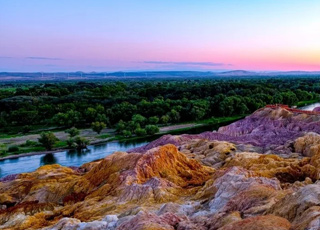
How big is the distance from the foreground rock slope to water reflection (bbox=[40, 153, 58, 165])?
84.1 feet

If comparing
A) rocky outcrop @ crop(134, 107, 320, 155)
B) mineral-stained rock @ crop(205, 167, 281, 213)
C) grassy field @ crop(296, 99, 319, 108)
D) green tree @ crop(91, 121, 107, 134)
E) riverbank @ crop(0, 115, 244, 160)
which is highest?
mineral-stained rock @ crop(205, 167, 281, 213)

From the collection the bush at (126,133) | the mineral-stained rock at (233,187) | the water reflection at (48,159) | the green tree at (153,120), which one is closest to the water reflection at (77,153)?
the water reflection at (48,159)

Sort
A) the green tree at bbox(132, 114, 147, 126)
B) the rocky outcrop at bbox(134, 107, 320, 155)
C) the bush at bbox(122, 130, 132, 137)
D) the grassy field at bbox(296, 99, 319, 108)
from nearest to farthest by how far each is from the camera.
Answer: the rocky outcrop at bbox(134, 107, 320, 155) < the bush at bbox(122, 130, 132, 137) < the green tree at bbox(132, 114, 147, 126) < the grassy field at bbox(296, 99, 319, 108)

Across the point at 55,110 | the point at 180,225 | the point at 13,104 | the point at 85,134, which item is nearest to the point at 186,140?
the point at 180,225

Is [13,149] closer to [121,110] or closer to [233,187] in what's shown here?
[121,110]

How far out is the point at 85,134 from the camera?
86.1 metres

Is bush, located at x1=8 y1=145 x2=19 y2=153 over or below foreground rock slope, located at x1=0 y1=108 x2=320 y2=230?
below

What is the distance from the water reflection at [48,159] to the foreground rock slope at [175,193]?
1010 inches

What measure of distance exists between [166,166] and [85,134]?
2349 inches

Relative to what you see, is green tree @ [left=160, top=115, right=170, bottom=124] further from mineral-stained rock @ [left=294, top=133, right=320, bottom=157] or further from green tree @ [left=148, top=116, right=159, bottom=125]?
mineral-stained rock @ [left=294, top=133, right=320, bottom=157]

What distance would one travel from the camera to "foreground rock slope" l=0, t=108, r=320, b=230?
1605 centimetres

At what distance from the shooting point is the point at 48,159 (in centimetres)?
6388

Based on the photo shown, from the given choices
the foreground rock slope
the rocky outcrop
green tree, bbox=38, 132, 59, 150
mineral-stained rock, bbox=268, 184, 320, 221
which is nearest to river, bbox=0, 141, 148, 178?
green tree, bbox=38, 132, 59, 150

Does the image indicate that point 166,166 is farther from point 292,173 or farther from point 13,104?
point 13,104
